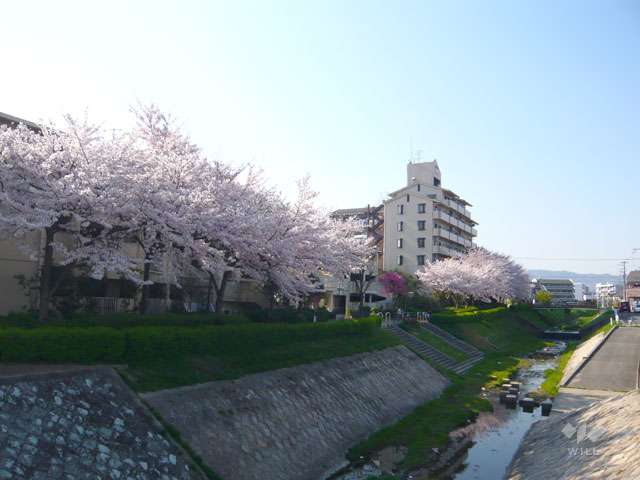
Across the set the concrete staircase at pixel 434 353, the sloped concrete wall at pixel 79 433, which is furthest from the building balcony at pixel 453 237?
the sloped concrete wall at pixel 79 433

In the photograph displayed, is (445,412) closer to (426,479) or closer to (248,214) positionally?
(426,479)

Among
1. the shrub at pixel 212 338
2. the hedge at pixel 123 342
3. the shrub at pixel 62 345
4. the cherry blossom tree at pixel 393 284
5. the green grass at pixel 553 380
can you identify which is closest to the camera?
the shrub at pixel 62 345

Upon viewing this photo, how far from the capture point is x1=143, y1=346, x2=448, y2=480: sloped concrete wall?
15.4 m

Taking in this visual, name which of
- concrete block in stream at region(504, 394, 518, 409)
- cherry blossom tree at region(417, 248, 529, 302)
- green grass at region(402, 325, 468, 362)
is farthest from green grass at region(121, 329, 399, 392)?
cherry blossom tree at region(417, 248, 529, 302)

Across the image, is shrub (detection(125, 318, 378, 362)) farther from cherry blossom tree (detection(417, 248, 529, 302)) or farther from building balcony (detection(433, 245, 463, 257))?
building balcony (detection(433, 245, 463, 257))

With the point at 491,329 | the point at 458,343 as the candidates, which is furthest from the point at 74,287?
the point at 491,329

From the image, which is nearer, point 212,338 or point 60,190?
point 60,190

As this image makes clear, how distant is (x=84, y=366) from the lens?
51.6 ft

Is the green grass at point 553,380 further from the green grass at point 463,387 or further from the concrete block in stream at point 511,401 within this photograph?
the concrete block in stream at point 511,401

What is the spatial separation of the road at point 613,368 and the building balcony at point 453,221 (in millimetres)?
32175

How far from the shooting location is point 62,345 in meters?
16.0

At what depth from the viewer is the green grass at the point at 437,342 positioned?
4199 cm

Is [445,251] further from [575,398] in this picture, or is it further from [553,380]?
[575,398]

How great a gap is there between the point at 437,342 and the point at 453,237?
44.8m
